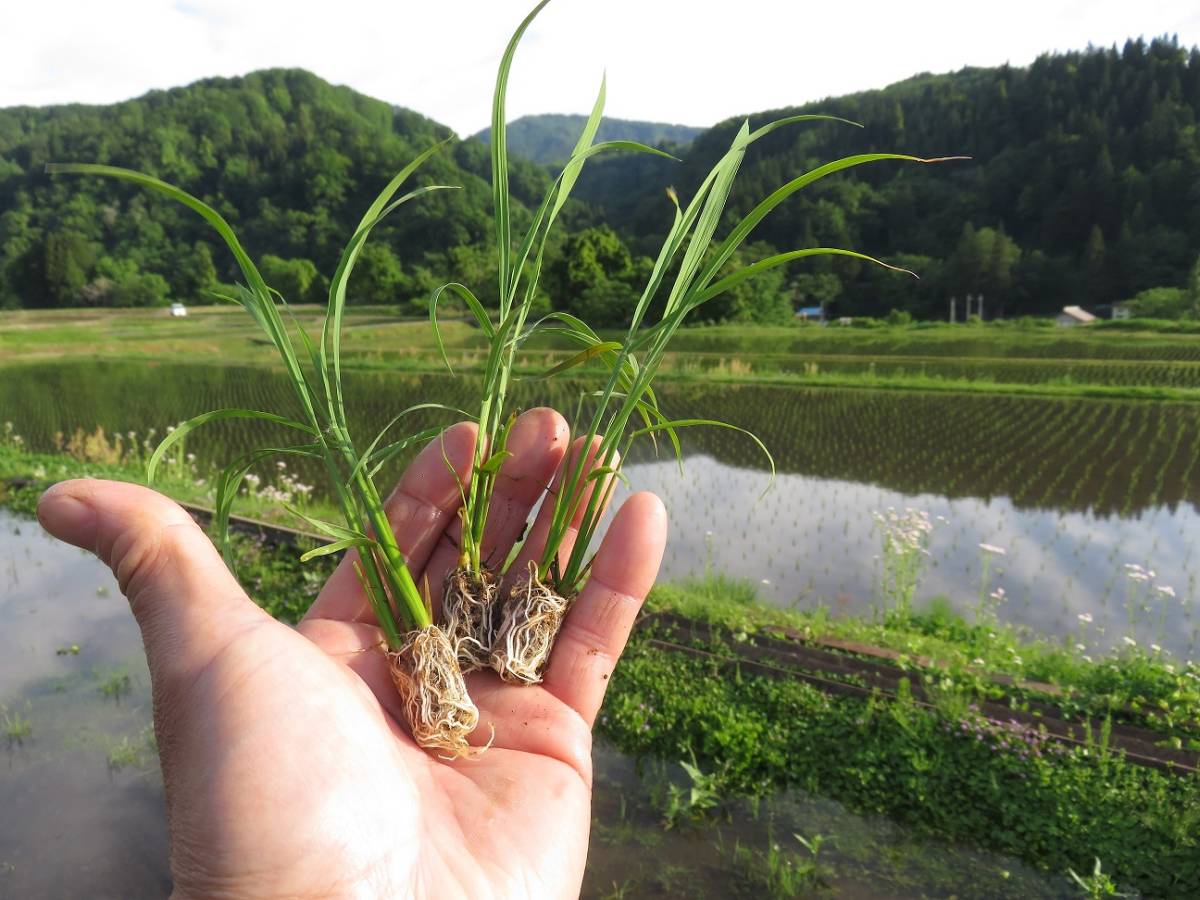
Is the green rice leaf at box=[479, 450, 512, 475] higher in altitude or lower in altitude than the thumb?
higher

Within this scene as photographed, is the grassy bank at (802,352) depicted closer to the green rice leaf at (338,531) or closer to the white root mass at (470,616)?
the white root mass at (470,616)

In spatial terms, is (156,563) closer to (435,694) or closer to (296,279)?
(435,694)

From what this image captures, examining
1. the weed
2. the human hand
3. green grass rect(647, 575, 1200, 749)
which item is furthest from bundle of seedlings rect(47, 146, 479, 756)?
green grass rect(647, 575, 1200, 749)

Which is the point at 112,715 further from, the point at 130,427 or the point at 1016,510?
→ the point at 130,427

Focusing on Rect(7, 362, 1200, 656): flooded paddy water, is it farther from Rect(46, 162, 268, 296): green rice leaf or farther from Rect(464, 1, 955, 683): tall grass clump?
Rect(46, 162, 268, 296): green rice leaf

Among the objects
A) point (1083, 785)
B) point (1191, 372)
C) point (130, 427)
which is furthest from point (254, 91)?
point (1083, 785)

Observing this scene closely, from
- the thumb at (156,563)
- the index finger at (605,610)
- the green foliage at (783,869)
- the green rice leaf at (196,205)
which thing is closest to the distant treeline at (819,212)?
the green foliage at (783,869)
